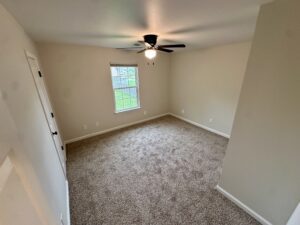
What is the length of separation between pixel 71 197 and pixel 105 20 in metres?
2.49

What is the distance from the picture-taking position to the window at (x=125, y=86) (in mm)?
3965

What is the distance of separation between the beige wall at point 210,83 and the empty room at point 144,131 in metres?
0.03

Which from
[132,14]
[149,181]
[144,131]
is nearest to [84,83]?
[144,131]

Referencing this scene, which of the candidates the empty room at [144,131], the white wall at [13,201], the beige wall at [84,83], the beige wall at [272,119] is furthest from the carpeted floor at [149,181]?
the white wall at [13,201]

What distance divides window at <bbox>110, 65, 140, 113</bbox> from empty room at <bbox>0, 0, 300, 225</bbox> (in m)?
A: 0.04

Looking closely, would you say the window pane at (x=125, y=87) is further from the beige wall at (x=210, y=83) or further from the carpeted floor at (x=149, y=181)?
the beige wall at (x=210, y=83)

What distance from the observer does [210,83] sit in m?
3.84

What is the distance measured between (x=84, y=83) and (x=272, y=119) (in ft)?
11.9

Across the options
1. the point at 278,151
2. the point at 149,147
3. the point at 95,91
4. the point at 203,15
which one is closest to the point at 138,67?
the point at 95,91

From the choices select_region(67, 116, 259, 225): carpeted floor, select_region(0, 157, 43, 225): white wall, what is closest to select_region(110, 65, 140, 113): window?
select_region(67, 116, 259, 225): carpeted floor

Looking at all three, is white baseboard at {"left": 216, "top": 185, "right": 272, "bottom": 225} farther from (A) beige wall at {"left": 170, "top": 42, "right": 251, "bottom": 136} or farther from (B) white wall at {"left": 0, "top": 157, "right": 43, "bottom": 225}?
(B) white wall at {"left": 0, "top": 157, "right": 43, "bottom": 225}

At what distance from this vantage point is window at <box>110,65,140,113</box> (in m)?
3.97

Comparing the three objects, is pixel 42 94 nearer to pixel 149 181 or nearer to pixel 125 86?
pixel 149 181

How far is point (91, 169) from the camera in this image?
2.62 metres
